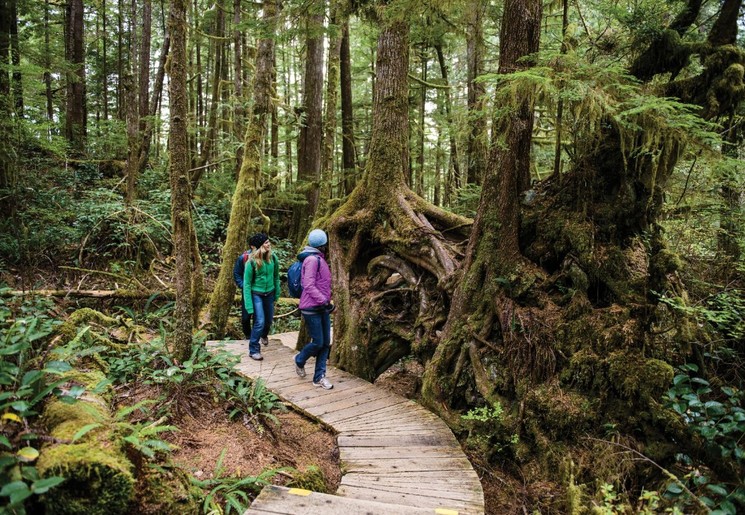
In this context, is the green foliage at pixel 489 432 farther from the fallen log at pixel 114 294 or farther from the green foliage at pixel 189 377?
the fallen log at pixel 114 294

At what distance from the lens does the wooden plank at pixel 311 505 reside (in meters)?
3.51

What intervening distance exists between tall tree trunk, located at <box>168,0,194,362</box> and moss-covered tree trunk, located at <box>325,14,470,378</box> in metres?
3.01

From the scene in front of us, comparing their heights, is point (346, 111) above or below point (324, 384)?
above

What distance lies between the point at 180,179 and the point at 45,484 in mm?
4300

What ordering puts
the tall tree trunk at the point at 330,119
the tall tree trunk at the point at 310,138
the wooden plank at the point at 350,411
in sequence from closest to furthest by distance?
the wooden plank at the point at 350,411 → the tall tree trunk at the point at 330,119 → the tall tree trunk at the point at 310,138

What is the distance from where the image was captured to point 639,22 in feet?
18.7

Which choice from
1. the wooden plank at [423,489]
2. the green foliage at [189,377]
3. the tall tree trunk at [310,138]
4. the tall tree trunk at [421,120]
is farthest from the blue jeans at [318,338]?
the tall tree trunk at [421,120]

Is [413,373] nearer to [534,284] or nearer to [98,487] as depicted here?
[534,284]

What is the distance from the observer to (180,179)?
5.65 meters

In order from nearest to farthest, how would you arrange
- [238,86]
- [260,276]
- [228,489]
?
1. [228,489]
2. [260,276]
3. [238,86]

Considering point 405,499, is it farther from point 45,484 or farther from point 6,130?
point 6,130

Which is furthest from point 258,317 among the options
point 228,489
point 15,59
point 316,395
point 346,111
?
point 15,59

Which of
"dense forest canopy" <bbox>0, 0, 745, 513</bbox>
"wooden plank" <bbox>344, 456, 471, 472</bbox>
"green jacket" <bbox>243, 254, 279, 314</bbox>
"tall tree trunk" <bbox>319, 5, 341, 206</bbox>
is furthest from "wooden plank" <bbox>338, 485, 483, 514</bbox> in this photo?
"tall tree trunk" <bbox>319, 5, 341, 206</bbox>

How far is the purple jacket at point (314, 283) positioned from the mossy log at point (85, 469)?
3822mm
